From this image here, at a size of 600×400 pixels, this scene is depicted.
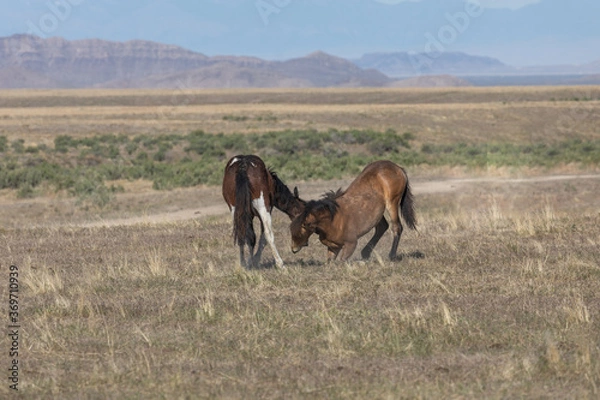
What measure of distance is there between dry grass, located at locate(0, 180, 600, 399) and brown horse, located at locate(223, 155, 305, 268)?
0.46m

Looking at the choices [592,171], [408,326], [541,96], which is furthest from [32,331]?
[541,96]

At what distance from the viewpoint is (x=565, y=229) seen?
48.1ft

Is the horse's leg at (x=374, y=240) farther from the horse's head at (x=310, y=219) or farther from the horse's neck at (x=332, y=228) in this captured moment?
the horse's head at (x=310, y=219)

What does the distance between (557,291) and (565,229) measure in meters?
5.32

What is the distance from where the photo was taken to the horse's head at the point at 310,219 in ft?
37.7

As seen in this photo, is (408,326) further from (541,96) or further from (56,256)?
(541,96)

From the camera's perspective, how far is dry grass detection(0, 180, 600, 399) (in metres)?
6.62

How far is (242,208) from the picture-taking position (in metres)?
11.4

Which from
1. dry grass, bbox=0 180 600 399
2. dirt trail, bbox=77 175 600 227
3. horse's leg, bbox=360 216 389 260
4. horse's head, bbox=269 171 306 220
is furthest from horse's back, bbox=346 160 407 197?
dirt trail, bbox=77 175 600 227

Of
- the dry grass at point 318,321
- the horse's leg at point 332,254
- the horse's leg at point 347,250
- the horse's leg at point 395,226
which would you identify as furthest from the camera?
the horse's leg at point 395,226

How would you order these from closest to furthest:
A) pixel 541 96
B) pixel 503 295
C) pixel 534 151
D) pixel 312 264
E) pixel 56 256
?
pixel 503 295 → pixel 312 264 → pixel 56 256 → pixel 534 151 → pixel 541 96

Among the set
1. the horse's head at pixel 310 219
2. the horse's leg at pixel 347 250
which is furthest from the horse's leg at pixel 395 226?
the horse's head at pixel 310 219

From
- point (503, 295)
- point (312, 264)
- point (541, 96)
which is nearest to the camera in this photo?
point (503, 295)

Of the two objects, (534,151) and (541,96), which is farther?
(541,96)
